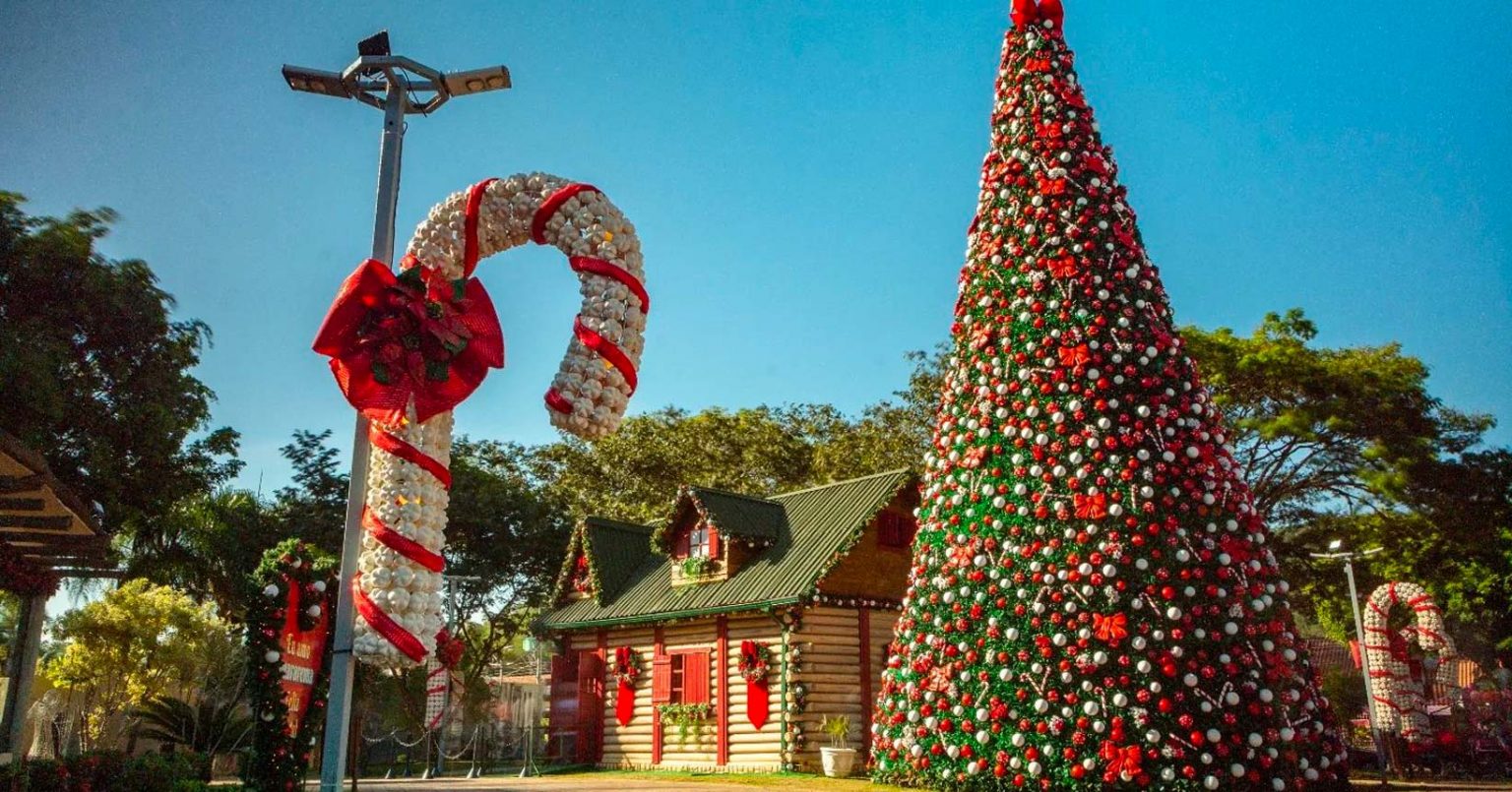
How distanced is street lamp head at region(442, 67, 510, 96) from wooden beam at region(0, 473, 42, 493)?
228 inches

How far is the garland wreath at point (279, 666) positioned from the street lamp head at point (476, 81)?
2.92 meters

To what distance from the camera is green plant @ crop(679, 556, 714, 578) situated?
787 inches

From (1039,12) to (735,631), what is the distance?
11751mm

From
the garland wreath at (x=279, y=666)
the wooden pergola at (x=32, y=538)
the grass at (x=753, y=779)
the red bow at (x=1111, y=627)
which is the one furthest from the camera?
the grass at (x=753, y=779)

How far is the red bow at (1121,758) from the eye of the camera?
859 cm

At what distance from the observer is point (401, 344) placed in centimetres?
367

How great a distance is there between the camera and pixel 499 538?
32.5 meters

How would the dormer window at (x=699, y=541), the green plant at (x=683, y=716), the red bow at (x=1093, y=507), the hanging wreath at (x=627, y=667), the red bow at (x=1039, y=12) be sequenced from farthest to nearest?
the hanging wreath at (x=627, y=667) < the dormer window at (x=699, y=541) < the green plant at (x=683, y=716) < the red bow at (x=1039, y=12) < the red bow at (x=1093, y=507)

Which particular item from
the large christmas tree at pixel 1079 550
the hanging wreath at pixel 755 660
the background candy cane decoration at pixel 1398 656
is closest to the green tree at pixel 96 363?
the hanging wreath at pixel 755 660

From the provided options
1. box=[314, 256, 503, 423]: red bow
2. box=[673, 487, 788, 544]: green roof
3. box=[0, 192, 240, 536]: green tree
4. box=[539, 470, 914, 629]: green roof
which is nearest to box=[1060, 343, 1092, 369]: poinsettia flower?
box=[314, 256, 503, 423]: red bow

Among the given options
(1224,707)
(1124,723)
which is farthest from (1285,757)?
(1124,723)

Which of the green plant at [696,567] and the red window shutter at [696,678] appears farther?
the green plant at [696,567]

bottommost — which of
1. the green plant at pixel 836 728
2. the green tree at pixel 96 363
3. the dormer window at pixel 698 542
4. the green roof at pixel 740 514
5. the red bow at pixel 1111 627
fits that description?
the green plant at pixel 836 728

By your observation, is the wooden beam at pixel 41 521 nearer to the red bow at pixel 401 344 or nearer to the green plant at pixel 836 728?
the red bow at pixel 401 344
